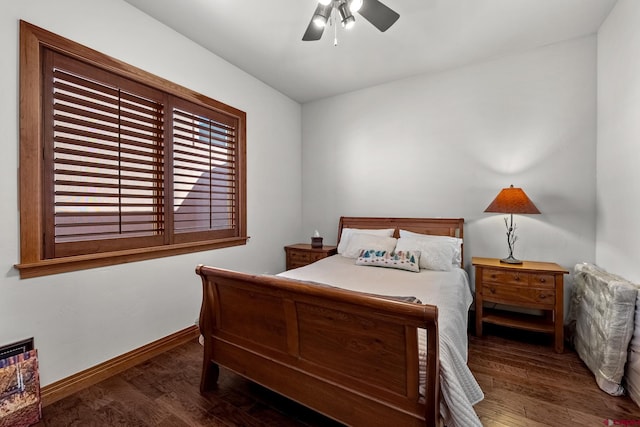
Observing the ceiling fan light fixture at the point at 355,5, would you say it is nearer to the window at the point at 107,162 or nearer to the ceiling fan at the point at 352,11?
the ceiling fan at the point at 352,11

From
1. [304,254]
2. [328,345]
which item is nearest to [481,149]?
[304,254]

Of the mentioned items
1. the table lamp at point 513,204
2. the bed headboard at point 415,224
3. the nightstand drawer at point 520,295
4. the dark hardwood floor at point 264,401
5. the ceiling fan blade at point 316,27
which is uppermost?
the ceiling fan blade at point 316,27

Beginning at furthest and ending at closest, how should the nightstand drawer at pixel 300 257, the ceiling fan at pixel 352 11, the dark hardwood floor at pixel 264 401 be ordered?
the nightstand drawer at pixel 300 257 → the ceiling fan at pixel 352 11 → the dark hardwood floor at pixel 264 401

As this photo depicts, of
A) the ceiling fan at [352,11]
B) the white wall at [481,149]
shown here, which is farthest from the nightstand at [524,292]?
the ceiling fan at [352,11]

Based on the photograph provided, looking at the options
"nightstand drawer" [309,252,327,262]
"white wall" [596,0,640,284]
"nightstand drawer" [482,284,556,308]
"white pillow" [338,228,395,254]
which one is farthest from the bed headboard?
"white wall" [596,0,640,284]

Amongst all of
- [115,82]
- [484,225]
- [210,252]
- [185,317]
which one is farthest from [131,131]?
[484,225]

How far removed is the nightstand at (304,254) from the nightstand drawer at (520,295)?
1758 mm

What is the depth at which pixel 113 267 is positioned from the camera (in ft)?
7.14

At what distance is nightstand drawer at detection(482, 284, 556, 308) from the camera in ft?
8.11

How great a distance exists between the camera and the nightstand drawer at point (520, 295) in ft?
8.11

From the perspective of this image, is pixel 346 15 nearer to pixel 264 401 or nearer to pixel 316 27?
pixel 316 27

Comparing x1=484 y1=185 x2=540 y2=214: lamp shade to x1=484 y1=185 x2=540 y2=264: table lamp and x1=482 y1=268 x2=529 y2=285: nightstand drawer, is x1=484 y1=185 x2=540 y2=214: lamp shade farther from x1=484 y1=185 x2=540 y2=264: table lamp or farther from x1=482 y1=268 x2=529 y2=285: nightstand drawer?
x1=482 y1=268 x2=529 y2=285: nightstand drawer

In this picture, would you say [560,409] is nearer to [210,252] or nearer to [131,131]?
[210,252]

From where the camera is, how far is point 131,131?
229 centimetres
